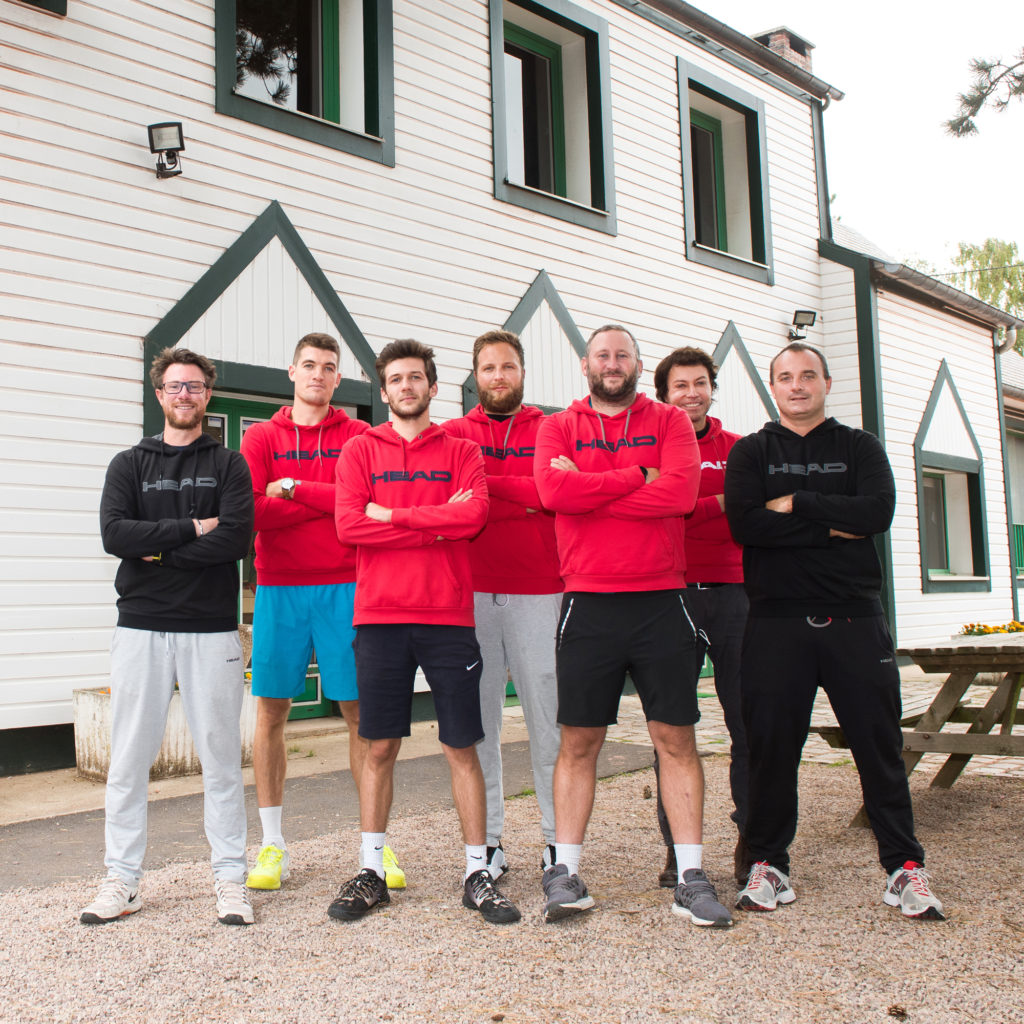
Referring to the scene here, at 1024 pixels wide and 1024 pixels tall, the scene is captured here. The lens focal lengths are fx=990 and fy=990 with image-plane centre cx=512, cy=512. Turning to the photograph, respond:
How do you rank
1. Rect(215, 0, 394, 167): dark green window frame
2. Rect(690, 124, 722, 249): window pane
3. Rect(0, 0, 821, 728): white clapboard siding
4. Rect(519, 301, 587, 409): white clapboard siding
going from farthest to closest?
Rect(690, 124, 722, 249): window pane, Rect(519, 301, 587, 409): white clapboard siding, Rect(215, 0, 394, 167): dark green window frame, Rect(0, 0, 821, 728): white clapboard siding

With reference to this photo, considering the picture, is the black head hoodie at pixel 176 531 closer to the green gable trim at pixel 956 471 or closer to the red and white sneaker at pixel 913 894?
the red and white sneaker at pixel 913 894

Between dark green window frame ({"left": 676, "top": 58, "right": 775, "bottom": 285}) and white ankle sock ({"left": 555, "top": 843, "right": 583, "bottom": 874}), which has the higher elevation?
dark green window frame ({"left": 676, "top": 58, "right": 775, "bottom": 285})

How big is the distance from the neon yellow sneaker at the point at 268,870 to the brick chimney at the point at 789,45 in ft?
38.6

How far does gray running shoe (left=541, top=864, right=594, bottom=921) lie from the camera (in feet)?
10.5

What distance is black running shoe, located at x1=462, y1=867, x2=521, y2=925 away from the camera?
10.5 ft

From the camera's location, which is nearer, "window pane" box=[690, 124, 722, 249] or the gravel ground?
the gravel ground

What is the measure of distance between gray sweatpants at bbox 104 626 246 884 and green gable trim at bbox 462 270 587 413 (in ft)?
15.9

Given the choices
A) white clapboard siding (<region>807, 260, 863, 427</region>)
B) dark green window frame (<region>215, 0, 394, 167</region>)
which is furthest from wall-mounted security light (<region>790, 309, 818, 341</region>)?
dark green window frame (<region>215, 0, 394, 167</region>)

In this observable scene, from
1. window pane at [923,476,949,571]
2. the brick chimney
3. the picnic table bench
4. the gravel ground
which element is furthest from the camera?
window pane at [923,476,949,571]

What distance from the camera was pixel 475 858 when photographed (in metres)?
3.45

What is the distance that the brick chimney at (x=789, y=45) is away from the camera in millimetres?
12500

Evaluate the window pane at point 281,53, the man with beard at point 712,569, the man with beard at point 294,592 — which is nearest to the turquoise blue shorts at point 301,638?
the man with beard at point 294,592

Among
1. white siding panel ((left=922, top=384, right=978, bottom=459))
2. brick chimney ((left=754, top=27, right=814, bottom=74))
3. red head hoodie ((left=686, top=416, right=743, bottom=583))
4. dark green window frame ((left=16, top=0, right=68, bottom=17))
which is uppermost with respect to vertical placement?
brick chimney ((left=754, top=27, right=814, bottom=74))

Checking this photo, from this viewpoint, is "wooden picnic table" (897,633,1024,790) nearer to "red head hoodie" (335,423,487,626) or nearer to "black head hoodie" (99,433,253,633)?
"red head hoodie" (335,423,487,626)
